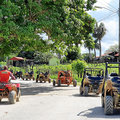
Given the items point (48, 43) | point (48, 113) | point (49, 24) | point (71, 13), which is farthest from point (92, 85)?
point (48, 43)

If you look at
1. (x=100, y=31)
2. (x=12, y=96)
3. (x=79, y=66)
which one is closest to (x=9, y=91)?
(x=12, y=96)

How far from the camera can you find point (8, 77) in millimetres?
11781

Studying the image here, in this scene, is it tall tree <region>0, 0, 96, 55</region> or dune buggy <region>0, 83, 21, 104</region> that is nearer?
dune buggy <region>0, 83, 21, 104</region>

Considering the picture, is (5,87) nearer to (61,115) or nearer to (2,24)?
(61,115)

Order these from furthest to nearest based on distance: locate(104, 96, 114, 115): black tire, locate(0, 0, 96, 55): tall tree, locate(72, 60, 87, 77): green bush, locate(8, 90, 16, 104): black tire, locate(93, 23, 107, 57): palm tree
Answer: locate(93, 23, 107, 57): palm tree < locate(72, 60, 87, 77): green bush < locate(0, 0, 96, 55): tall tree < locate(8, 90, 16, 104): black tire < locate(104, 96, 114, 115): black tire

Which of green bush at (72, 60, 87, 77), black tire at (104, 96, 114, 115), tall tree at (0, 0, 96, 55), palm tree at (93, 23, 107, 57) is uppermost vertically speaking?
palm tree at (93, 23, 107, 57)

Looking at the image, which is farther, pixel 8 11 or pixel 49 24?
pixel 49 24

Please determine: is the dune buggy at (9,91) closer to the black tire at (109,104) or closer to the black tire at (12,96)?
the black tire at (12,96)

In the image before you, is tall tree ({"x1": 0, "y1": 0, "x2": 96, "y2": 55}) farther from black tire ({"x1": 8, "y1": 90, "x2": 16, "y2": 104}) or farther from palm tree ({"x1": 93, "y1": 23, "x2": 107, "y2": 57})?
palm tree ({"x1": 93, "y1": 23, "x2": 107, "y2": 57})

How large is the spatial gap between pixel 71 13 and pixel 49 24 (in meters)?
3.69

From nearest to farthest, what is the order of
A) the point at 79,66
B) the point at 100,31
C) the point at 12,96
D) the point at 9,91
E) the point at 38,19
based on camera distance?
the point at 12,96
the point at 9,91
the point at 38,19
the point at 79,66
the point at 100,31

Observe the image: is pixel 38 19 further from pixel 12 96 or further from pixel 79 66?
pixel 79 66

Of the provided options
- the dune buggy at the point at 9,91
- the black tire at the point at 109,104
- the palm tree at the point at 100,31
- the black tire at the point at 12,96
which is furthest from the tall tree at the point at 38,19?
the palm tree at the point at 100,31

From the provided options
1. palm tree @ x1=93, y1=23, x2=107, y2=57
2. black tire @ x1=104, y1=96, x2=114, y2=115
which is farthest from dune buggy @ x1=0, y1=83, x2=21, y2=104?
palm tree @ x1=93, y1=23, x2=107, y2=57
